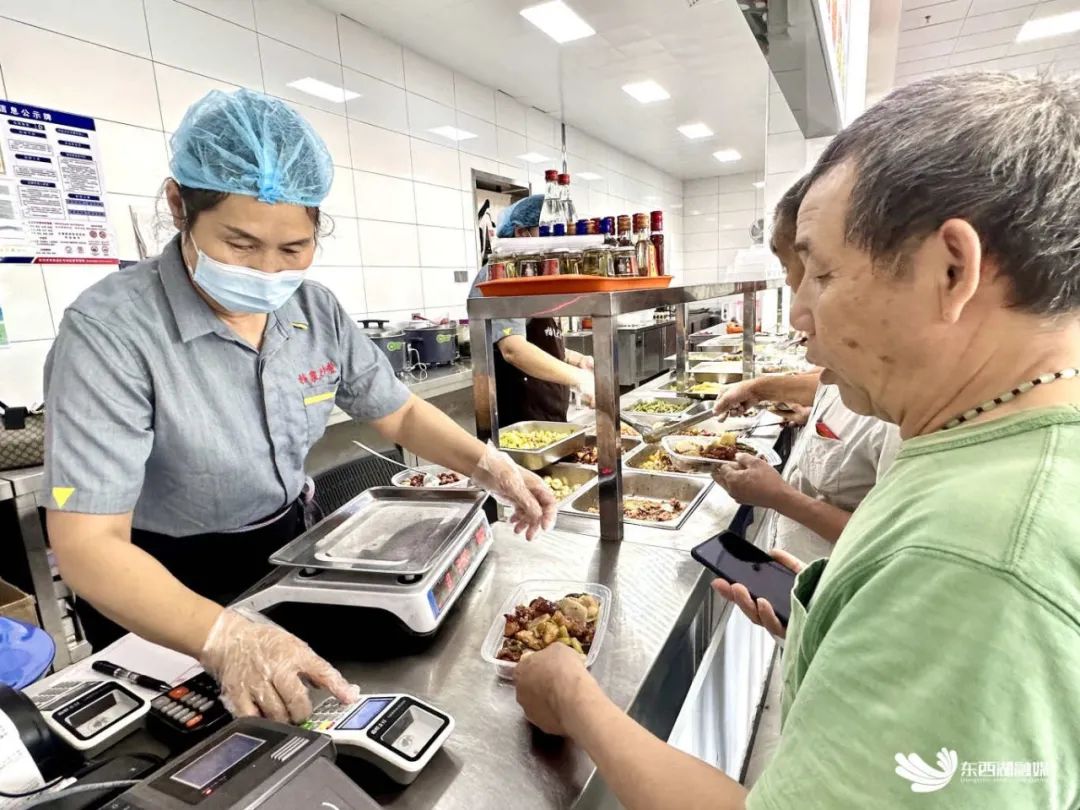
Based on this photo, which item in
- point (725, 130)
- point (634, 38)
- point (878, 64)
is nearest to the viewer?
point (634, 38)

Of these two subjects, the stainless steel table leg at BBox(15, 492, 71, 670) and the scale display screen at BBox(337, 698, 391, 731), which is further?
the stainless steel table leg at BBox(15, 492, 71, 670)

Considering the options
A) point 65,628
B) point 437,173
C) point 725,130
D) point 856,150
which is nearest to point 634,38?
point 437,173

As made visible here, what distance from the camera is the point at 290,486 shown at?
1.53m

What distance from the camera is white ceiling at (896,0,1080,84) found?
4852mm

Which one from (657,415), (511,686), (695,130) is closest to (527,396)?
(657,415)

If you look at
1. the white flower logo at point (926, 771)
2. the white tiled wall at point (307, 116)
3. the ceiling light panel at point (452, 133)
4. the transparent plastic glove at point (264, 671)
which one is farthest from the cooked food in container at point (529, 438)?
the ceiling light panel at point (452, 133)

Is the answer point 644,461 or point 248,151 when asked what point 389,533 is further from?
point 644,461

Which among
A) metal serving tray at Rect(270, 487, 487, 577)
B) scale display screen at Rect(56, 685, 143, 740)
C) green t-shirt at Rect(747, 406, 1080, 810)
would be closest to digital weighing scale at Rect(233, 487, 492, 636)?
metal serving tray at Rect(270, 487, 487, 577)

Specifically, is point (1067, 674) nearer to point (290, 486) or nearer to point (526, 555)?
point (526, 555)

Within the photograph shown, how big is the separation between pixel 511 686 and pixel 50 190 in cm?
319

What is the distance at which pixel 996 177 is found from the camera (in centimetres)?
57

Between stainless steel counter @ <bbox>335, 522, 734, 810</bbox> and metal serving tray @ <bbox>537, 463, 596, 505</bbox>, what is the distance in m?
0.68

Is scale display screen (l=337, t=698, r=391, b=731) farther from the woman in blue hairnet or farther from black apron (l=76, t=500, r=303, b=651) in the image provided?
black apron (l=76, t=500, r=303, b=651)

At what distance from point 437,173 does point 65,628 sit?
413 cm
